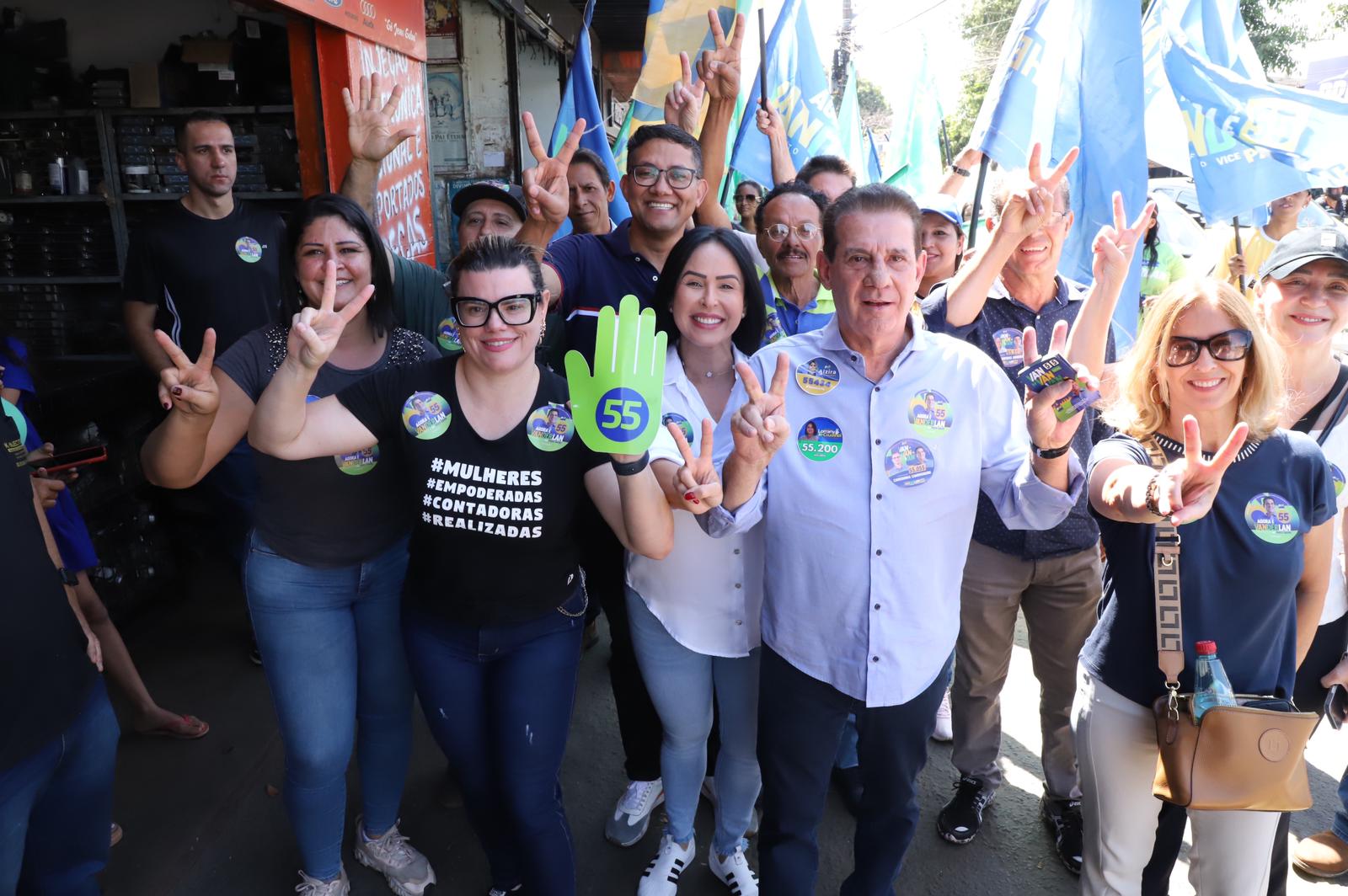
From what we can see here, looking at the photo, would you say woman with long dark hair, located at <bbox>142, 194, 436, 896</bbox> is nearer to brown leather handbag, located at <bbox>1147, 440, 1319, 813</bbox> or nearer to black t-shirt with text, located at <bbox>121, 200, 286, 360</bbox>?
black t-shirt with text, located at <bbox>121, 200, 286, 360</bbox>

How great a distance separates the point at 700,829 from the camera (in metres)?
2.85

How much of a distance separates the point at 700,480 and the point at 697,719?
89 cm

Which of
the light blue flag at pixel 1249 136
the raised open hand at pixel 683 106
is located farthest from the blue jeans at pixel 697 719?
the light blue flag at pixel 1249 136

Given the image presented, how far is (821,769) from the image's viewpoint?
6.88 feet

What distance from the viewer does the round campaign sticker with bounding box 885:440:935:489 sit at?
1932 millimetres

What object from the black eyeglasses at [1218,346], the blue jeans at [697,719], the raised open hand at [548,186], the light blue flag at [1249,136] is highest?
the light blue flag at [1249,136]

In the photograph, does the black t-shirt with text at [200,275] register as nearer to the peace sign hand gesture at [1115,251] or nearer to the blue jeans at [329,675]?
the blue jeans at [329,675]

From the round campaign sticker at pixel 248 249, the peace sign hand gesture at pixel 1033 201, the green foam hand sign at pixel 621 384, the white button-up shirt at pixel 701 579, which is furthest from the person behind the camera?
the round campaign sticker at pixel 248 249

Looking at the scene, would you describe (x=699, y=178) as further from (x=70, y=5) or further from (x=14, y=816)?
(x=70, y=5)

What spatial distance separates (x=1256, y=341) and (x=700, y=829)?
216 centimetres

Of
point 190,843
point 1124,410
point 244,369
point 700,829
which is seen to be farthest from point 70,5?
point 1124,410

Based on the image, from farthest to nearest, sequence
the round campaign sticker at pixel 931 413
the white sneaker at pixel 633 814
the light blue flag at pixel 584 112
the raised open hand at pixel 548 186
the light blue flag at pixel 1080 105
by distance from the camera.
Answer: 1. the light blue flag at pixel 584 112
2. the light blue flag at pixel 1080 105
3. the white sneaker at pixel 633 814
4. the raised open hand at pixel 548 186
5. the round campaign sticker at pixel 931 413

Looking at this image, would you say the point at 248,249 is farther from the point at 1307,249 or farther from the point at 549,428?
the point at 1307,249

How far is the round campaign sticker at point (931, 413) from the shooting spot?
6.45ft
